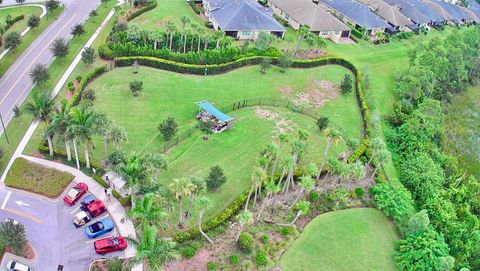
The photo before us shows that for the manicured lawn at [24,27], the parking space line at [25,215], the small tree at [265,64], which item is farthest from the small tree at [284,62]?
the parking space line at [25,215]

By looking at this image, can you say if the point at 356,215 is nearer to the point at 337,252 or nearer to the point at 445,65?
the point at 337,252

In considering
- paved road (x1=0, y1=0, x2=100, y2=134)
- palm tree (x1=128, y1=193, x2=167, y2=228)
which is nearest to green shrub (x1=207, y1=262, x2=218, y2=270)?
palm tree (x1=128, y1=193, x2=167, y2=228)

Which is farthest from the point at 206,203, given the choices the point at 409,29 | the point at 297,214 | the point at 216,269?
the point at 409,29

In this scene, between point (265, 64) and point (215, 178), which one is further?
point (265, 64)

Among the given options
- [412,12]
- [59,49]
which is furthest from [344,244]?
[412,12]

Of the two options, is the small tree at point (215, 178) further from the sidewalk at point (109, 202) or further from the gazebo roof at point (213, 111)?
the gazebo roof at point (213, 111)

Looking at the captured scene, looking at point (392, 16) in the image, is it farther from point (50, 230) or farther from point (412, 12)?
point (50, 230)
